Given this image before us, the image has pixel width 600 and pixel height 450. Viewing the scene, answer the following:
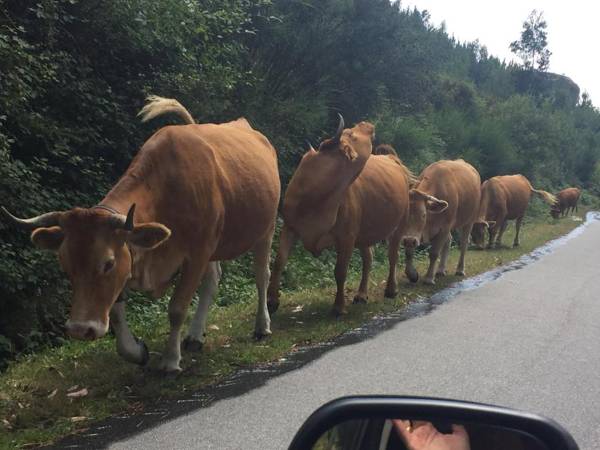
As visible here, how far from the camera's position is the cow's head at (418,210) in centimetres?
1111

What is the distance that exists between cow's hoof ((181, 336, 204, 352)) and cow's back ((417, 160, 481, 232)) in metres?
6.59

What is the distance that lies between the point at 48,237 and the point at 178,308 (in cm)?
132

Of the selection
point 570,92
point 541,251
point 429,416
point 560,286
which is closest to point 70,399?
point 429,416

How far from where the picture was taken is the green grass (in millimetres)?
4625

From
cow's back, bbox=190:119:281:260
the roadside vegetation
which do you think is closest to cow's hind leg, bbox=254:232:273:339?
cow's back, bbox=190:119:281:260

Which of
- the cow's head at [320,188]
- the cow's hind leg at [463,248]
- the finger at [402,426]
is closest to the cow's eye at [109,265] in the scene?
the finger at [402,426]

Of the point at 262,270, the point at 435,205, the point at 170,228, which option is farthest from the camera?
the point at 435,205

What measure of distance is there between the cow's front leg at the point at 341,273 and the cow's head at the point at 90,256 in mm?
4113

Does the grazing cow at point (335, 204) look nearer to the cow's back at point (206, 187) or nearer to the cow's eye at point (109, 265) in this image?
the cow's back at point (206, 187)

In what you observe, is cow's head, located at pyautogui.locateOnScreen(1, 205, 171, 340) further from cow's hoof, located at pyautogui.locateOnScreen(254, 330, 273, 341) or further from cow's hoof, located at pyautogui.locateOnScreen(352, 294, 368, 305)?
cow's hoof, located at pyautogui.locateOnScreen(352, 294, 368, 305)

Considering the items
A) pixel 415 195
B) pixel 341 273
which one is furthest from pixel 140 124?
pixel 415 195

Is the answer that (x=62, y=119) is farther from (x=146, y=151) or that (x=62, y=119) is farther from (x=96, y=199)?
(x=146, y=151)

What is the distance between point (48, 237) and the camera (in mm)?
4656

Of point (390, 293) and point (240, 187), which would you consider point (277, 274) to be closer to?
point (240, 187)
